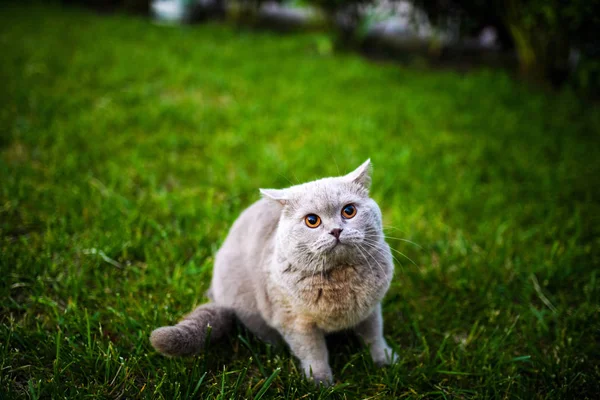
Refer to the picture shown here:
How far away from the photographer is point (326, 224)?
134 centimetres

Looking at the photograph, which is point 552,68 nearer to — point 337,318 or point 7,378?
point 337,318

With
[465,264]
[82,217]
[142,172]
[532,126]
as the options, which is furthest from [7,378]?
[532,126]

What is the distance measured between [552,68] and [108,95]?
4.23 metres

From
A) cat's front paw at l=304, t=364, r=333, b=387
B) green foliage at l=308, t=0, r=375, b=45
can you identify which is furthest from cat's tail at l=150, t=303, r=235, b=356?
green foliage at l=308, t=0, r=375, b=45

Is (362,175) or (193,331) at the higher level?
(362,175)

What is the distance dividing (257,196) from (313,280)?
48.0 inches

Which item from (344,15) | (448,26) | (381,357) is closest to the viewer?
(381,357)

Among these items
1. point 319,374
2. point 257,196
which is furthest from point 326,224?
point 257,196

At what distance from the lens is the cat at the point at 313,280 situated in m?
1.35

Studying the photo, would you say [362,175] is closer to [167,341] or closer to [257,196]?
[167,341]

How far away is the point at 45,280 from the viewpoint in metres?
1.78

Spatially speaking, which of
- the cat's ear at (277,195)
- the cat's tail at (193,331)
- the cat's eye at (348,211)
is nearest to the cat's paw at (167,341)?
the cat's tail at (193,331)

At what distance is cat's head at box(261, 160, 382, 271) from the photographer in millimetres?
1328

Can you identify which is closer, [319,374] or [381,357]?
[319,374]
